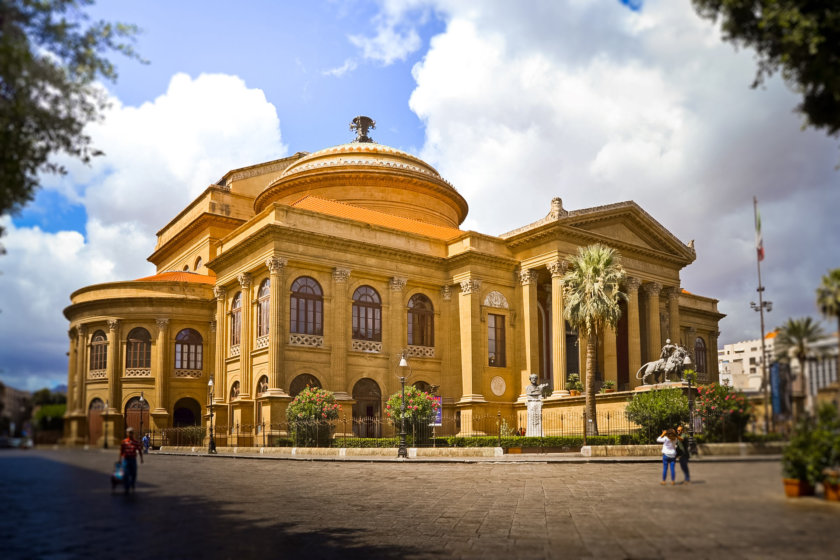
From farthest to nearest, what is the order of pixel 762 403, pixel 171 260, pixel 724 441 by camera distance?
pixel 171 260, pixel 724 441, pixel 762 403

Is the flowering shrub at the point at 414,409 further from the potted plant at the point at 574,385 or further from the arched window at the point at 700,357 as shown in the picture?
the arched window at the point at 700,357

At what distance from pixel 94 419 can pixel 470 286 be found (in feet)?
119

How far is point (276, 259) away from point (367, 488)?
21937mm

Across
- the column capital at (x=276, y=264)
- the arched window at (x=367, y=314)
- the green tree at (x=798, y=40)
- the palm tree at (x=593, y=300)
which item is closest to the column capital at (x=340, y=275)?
the arched window at (x=367, y=314)

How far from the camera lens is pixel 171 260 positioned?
5200cm

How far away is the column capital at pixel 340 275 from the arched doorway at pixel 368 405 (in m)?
5.49

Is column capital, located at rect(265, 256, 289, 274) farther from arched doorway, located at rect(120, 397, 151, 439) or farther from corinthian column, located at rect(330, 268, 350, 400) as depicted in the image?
arched doorway, located at rect(120, 397, 151, 439)

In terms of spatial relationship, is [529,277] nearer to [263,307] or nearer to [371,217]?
[371,217]

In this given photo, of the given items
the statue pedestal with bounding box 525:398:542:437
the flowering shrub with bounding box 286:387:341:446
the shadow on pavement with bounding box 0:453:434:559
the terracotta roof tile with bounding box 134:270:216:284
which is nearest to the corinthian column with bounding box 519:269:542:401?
the statue pedestal with bounding box 525:398:542:437

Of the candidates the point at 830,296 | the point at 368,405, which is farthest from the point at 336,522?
the point at 368,405

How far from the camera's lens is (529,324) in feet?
140

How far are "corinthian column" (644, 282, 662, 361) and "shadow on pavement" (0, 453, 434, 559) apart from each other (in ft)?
140

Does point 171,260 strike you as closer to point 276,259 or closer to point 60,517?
point 276,259

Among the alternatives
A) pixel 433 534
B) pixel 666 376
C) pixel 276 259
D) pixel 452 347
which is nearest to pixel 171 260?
pixel 276 259
